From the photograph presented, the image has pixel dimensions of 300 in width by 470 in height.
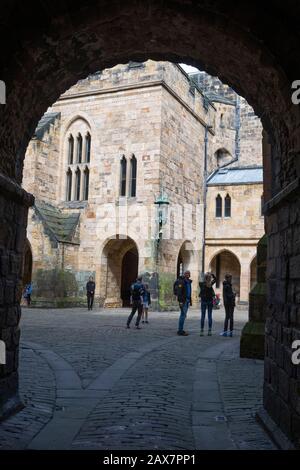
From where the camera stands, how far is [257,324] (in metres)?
8.48

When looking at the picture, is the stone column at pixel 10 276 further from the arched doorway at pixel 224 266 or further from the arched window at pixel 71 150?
the arched doorway at pixel 224 266

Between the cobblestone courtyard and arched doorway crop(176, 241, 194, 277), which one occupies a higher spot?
arched doorway crop(176, 241, 194, 277)

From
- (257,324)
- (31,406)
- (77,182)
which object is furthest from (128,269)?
(31,406)

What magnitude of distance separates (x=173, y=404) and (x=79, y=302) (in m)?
17.7

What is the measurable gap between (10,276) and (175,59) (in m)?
3.05

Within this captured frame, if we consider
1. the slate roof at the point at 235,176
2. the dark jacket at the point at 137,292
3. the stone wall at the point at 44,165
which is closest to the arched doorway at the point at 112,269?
the stone wall at the point at 44,165

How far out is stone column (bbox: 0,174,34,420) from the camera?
4586 mm

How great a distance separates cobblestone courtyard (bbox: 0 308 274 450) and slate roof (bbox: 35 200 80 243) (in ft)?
38.6

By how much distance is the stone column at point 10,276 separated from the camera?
4.59 m

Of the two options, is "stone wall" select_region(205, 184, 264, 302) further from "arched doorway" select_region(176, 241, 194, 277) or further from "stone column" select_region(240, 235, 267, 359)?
"stone column" select_region(240, 235, 267, 359)

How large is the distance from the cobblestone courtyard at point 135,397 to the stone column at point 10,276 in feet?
0.91

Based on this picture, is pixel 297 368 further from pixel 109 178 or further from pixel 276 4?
pixel 109 178

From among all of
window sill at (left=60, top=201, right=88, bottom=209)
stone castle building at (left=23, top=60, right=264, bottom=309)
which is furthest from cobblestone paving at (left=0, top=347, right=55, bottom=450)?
window sill at (left=60, top=201, right=88, bottom=209)
